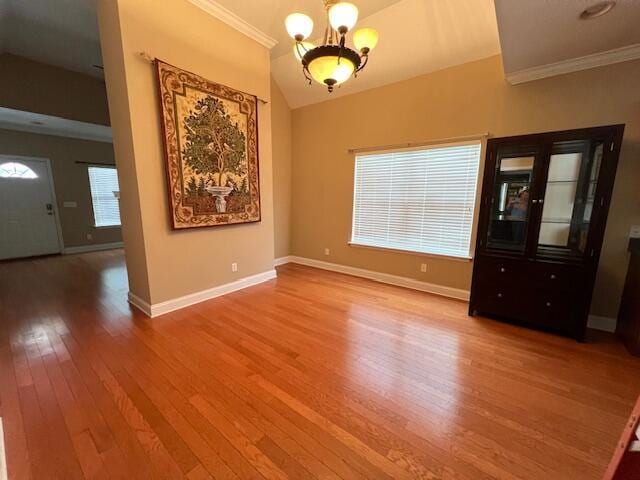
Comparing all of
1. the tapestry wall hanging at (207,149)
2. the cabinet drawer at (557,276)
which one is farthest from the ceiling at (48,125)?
the cabinet drawer at (557,276)

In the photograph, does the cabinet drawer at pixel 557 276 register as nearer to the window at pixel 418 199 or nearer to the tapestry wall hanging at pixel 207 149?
the window at pixel 418 199

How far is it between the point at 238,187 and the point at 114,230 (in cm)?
503

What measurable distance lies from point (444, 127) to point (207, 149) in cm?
294

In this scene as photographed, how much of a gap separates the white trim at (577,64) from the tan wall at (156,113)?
3.07 metres

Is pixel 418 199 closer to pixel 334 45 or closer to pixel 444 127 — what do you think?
pixel 444 127

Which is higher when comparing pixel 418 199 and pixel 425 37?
pixel 425 37

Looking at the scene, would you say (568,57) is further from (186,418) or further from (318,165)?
(186,418)

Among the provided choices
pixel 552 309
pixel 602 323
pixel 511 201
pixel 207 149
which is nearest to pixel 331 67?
pixel 207 149

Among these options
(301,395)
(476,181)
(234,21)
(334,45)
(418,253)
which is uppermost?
(234,21)

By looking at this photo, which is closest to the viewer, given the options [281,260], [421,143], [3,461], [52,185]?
[3,461]

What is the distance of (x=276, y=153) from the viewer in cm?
469

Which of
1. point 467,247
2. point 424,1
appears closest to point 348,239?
point 467,247

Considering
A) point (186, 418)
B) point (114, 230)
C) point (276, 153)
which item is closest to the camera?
point (186, 418)

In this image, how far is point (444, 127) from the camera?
3.29 meters
